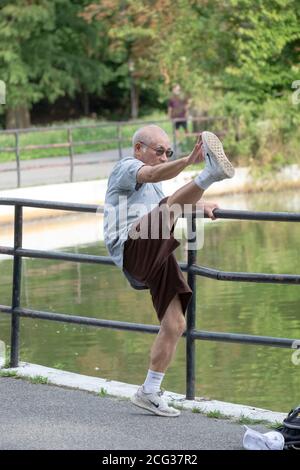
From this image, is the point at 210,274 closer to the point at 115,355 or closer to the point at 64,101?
the point at 115,355

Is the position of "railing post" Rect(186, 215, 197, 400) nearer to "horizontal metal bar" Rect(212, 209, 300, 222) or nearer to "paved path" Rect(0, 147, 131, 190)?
"horizontal metal bar" Rect(212, 209, 300, 222)

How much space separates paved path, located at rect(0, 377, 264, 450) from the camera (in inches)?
277

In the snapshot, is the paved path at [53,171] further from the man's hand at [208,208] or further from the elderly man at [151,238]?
the elderly man at [151,238]

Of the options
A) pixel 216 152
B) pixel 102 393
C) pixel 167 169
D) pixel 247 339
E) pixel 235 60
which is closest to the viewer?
pixel 216 152

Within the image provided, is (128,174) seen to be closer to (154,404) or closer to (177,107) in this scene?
(154,404)

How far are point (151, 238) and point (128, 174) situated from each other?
36 centimetres

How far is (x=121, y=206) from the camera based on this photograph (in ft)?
25.0

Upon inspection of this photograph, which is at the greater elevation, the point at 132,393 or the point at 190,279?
the point at 190,279

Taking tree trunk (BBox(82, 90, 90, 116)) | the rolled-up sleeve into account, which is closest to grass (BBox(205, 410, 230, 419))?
the rolled-up sleeve

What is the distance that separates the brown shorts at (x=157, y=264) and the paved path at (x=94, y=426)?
61 cm

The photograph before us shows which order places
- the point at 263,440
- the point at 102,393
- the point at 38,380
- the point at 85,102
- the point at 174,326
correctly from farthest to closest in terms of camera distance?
1. the point at 85,102
2. the point at 38,380
3. the point at 102,393
4. the point at 174,326
5. the point at 263,440

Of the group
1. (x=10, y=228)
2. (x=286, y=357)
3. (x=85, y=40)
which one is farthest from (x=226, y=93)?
(x=286, y=357)

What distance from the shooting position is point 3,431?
23.9ft

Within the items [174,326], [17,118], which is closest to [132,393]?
[174,326]
